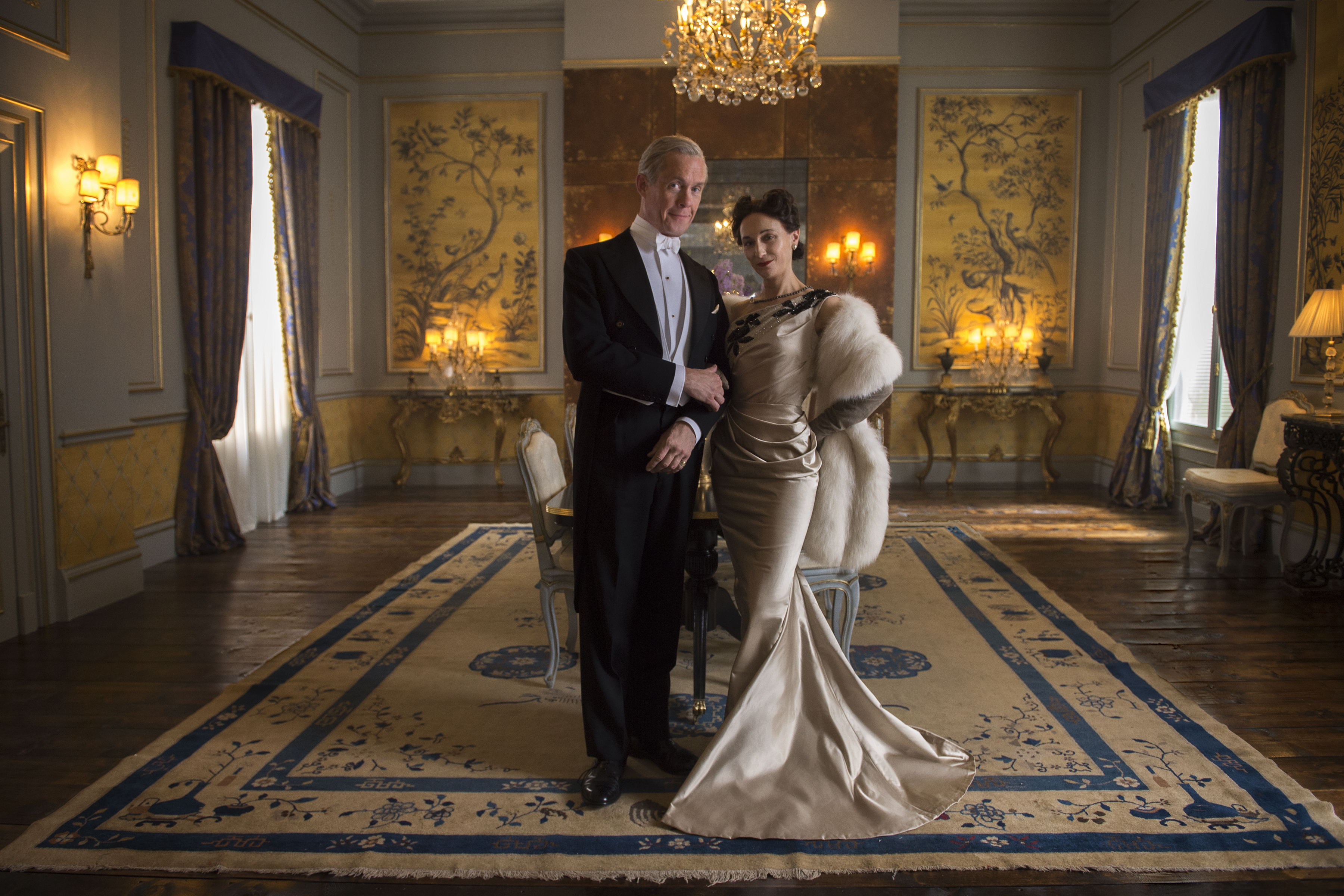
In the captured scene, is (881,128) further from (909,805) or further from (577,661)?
(909,805)

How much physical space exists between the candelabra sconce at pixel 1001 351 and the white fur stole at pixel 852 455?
221 inches

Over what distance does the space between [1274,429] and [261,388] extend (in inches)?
253

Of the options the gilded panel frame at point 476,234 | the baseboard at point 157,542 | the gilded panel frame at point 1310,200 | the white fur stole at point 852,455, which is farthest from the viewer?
the gilded panel frame at point 476,234

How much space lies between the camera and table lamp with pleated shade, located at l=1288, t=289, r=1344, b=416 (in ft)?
14.1

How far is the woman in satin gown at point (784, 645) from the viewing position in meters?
2.23

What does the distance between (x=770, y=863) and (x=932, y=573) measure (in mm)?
3020

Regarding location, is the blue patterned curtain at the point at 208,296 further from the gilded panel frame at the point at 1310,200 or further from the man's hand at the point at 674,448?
the gilded panel frame at the point at 1310,200

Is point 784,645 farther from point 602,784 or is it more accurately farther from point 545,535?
point 545,535

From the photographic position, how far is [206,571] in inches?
195

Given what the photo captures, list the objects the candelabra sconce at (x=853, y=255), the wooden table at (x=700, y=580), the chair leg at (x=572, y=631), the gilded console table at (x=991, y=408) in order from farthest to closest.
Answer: the gilded console table at (x=991, y=408)
the candelabra sconce at (x=853, y=255)
the chair leg at (x=572, y=631)
the wooden table at (x=700, y=580)

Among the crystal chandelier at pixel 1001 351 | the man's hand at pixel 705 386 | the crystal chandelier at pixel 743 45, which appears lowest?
the man's hand at pixel 705 386

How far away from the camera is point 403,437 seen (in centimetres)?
799

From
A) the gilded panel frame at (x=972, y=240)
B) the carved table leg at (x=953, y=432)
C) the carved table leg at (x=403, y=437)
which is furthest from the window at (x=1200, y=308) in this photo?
the carved table leg at (x=403, y=437)

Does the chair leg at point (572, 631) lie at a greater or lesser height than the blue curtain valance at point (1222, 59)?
lesser
